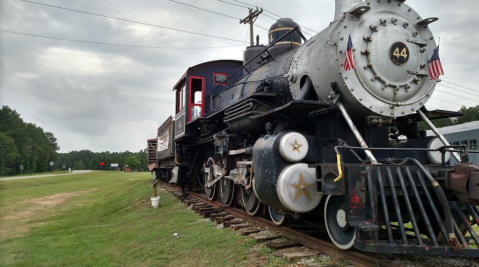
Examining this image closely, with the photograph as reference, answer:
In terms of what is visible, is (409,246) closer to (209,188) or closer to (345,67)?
(345,67)

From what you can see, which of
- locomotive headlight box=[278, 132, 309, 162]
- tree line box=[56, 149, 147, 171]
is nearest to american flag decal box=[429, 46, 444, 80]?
locomotive headlight box=[278, 132, 309, 162]

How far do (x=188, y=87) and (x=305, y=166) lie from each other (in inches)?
239

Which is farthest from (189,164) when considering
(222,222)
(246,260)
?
(246,260)

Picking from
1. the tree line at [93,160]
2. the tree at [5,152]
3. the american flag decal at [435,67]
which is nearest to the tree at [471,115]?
the american flag decal at [435,67]

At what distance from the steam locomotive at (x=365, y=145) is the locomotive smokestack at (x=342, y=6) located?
0.06ft

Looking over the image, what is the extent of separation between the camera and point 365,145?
4.20 meters

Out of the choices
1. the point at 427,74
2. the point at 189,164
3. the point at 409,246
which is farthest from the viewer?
the point at 189,164

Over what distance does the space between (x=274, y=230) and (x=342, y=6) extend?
372cm

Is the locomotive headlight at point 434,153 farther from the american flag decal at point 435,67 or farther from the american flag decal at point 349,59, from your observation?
the american flag decal at point 349,59

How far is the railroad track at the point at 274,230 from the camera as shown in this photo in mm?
3863

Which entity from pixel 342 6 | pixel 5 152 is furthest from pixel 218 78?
pixel 5 152

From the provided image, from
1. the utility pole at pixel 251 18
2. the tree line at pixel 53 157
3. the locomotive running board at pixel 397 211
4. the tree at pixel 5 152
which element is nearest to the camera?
the locomotive running board at pixel 397 211

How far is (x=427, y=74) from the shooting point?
15.5 feet

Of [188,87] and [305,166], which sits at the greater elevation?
[188,87]
